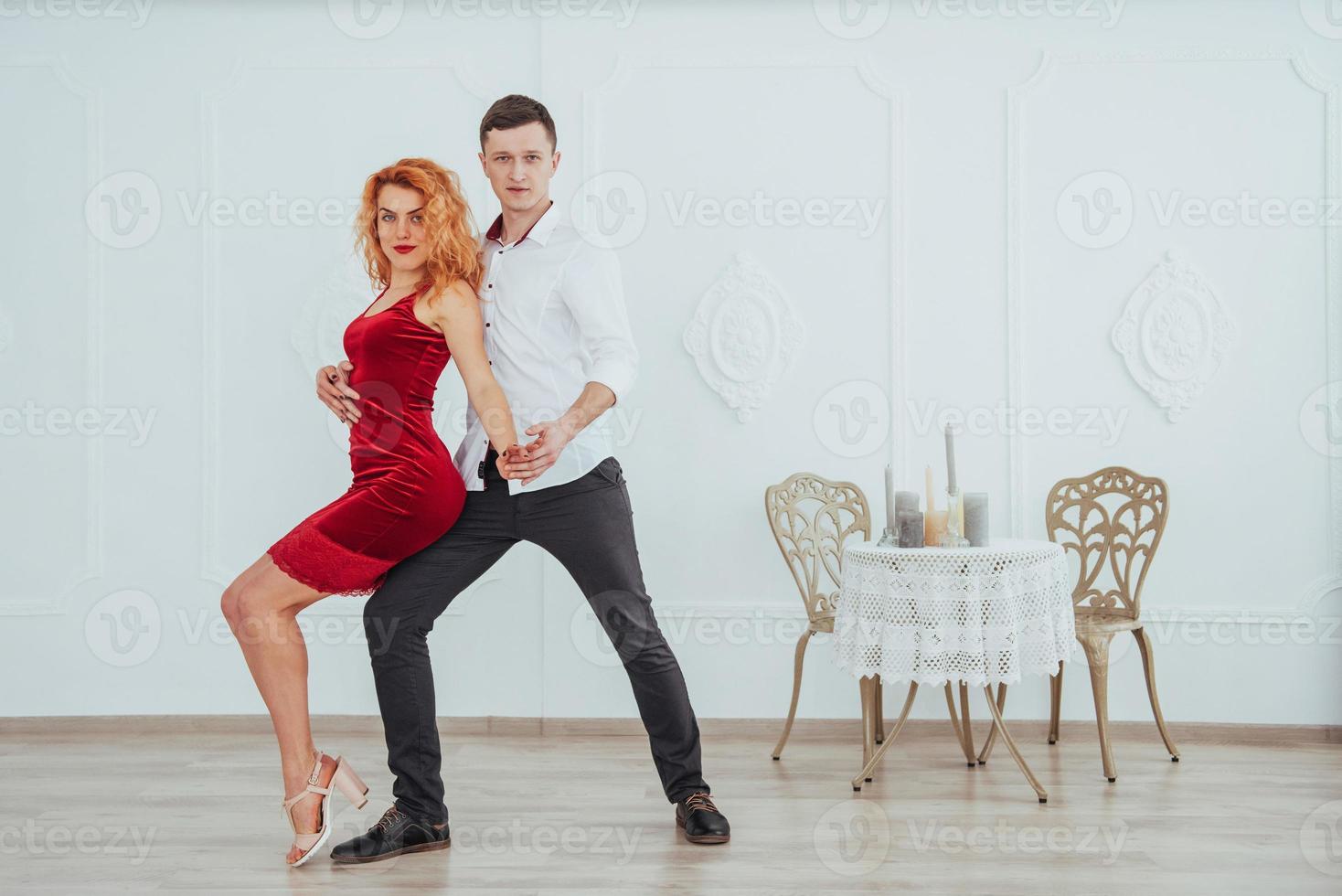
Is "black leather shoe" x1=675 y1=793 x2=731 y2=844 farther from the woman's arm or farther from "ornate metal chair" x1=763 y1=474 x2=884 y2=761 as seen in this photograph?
the woman's arm

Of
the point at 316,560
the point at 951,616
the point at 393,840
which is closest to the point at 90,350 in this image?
the point at 316,560

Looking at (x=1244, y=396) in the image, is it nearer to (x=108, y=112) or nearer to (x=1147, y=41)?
(x=1147, y=41)

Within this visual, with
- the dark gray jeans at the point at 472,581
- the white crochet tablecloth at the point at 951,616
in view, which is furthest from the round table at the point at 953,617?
the dark gray jeans at the point at 472,581

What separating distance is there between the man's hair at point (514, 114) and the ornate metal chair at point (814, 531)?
62.0 inches

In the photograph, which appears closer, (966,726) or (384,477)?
(384,477)

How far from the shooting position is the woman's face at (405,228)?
2.42 m

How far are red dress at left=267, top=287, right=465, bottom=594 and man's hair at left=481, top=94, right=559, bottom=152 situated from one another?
454 millimetres

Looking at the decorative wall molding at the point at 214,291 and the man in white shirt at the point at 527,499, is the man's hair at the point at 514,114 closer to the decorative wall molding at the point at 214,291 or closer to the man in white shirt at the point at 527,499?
the man in white shirt at the point at 527,499

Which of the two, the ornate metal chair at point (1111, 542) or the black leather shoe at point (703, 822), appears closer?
the black leather shoe at point (703, 822)

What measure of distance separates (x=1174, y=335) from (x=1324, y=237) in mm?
628

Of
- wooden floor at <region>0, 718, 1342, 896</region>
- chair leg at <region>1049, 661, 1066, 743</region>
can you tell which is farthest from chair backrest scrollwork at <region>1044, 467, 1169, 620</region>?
wooden floor at <region>0, 718, 1342, 896</region>

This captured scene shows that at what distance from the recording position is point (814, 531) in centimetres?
364

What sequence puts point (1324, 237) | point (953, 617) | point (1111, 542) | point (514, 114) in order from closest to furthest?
1. point (514, 114)
2. point (953, 617)
3. point (1111, 542)
4. point (1324, 237)

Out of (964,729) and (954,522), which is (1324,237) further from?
(964,729)
